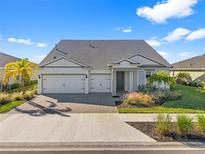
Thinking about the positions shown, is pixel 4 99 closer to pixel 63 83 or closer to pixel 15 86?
pixel 63 83

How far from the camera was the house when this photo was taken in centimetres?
2170

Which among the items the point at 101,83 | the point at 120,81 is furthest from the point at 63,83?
the point at 120,81

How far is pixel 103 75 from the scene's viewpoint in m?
23.0

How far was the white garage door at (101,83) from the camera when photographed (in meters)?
22.8

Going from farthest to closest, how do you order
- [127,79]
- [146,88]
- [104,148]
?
[127,79]
[146,88]
[104,148]

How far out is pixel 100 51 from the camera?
26.2m

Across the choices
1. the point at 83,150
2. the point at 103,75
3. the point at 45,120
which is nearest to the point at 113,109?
the point at 45,120

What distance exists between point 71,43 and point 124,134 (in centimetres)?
2048

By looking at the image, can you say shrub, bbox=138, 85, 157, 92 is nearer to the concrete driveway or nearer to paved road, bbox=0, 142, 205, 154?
the concrete driveway

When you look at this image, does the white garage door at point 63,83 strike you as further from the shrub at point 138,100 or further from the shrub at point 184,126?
the shrub at point 184,126

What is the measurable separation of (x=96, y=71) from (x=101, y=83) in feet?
4.85

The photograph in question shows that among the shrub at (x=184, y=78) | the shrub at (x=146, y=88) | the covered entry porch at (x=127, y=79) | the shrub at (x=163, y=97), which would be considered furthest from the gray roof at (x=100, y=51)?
the shrub at (x=184, y=78)

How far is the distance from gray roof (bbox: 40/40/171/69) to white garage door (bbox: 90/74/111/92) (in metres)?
1.19

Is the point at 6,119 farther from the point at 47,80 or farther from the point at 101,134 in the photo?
the point at 47,80
